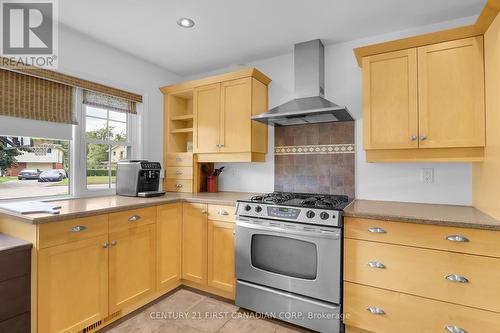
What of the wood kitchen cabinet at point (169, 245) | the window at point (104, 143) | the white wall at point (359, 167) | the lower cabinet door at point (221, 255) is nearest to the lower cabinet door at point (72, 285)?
the wood kitchen cabinet at point (169, 245)

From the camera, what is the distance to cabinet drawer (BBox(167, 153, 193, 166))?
312cm

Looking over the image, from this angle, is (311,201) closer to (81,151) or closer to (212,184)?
(212,184)

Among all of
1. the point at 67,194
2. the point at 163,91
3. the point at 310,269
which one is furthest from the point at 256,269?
the point at 163,91

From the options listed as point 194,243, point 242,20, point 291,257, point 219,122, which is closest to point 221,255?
point 194,243

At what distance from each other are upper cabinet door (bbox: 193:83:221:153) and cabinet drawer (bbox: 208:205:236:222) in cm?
74

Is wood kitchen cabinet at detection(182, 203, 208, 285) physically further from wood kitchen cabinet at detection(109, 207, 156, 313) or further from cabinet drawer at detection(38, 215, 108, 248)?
cabinet drawer at detection(38, 215, 108, 248)

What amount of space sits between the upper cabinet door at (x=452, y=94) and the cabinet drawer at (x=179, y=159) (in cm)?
234

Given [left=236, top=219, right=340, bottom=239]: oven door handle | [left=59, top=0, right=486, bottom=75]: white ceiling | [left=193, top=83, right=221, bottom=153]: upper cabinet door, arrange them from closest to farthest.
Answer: [left=236, top=219, right=340, bottom=239]: oven door handle → [left=59, top=0, right=486, bottom=75]: white ceiling → [left=193, top=83, right=221, bottom=153]: upper cabinet door

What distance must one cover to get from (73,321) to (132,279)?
475 millimetres

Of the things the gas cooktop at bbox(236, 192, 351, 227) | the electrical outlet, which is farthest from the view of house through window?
the electrical outlet

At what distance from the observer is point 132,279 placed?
2184mm

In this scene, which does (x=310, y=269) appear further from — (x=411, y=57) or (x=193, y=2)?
(x=193, y=2)

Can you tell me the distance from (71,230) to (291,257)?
160 centimetres

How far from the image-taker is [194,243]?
2.57m
